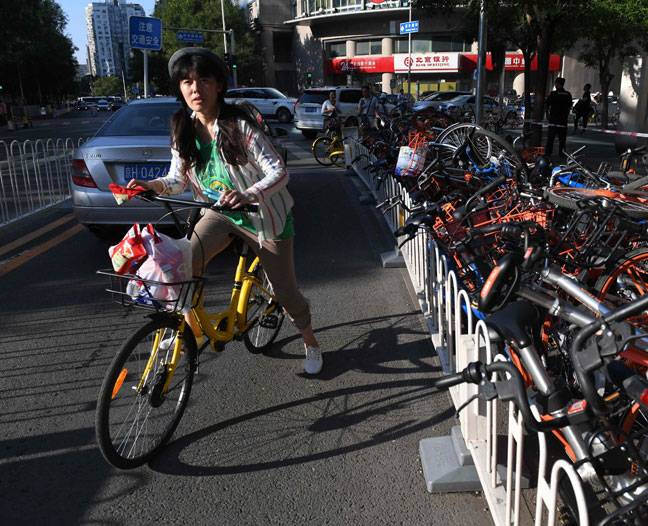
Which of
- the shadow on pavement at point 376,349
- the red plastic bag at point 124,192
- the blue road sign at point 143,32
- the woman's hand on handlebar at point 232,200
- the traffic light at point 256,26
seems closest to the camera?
the woman's hand on handlebar at point 232,200

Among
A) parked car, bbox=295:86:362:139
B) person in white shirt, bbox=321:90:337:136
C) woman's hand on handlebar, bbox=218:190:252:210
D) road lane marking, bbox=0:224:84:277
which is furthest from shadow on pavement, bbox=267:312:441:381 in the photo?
parked car, bbox=295:86:362:139

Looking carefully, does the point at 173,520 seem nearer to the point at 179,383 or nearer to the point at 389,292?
the point at 179,383

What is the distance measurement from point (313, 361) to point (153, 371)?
1152 millimetres

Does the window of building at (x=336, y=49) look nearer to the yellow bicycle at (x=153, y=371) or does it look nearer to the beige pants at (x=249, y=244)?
the beige pants at (x=249, y=244)

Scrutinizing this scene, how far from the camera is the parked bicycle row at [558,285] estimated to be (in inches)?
63.9

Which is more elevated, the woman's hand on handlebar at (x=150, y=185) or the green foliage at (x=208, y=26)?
the green foliage at (x=208, y=26)

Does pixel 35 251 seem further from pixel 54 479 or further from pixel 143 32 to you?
pixel 143 32

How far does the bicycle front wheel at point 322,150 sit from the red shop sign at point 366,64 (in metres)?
35.6

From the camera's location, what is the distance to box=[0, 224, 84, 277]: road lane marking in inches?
232

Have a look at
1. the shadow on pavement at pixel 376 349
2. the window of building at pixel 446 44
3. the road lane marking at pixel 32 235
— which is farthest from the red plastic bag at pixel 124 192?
the window of building at pixel 446 44

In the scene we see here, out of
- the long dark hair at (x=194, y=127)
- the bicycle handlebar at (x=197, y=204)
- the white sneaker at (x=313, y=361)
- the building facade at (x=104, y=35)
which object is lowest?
the white sneaker at (x=313, y=361)

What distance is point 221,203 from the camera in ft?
8.70

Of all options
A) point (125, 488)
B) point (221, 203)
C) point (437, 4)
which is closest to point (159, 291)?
point (221, 203)

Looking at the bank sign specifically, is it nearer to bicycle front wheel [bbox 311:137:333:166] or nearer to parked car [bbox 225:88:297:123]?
parked car [bbox 225:88:297:123]
